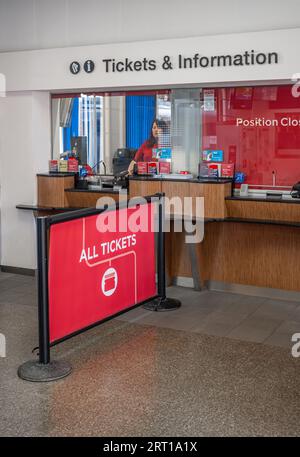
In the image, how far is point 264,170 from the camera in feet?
22.6

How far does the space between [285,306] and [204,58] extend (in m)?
2.66

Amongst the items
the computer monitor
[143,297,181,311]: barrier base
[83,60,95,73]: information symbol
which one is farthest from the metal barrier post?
the computer monitor

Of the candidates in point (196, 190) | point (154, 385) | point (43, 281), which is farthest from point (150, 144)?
point (154, 385)

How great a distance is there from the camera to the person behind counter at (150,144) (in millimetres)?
7383

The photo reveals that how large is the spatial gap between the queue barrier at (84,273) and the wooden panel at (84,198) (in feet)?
5.36

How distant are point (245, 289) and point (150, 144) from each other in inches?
77.9

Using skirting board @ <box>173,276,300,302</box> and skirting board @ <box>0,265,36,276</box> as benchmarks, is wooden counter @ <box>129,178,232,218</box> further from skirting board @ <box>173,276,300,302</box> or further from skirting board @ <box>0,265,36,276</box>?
skirting board @ <box>0,265,36,276</box>

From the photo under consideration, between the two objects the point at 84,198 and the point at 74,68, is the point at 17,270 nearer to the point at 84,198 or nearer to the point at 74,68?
the point at 84,198

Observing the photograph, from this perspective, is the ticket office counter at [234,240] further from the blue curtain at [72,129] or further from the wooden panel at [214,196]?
the blue curtain at [72,129]

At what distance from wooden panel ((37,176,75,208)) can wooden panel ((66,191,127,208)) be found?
0.26 feet

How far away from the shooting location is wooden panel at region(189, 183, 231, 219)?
22.2ft

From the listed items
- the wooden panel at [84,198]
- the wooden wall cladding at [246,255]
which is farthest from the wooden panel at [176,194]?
the wooden panel at [84,198]

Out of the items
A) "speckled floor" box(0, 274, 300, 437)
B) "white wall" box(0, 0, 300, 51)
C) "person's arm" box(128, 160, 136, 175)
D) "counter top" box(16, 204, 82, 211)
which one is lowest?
"speckled floor" box(0, 274, 300, 437)
